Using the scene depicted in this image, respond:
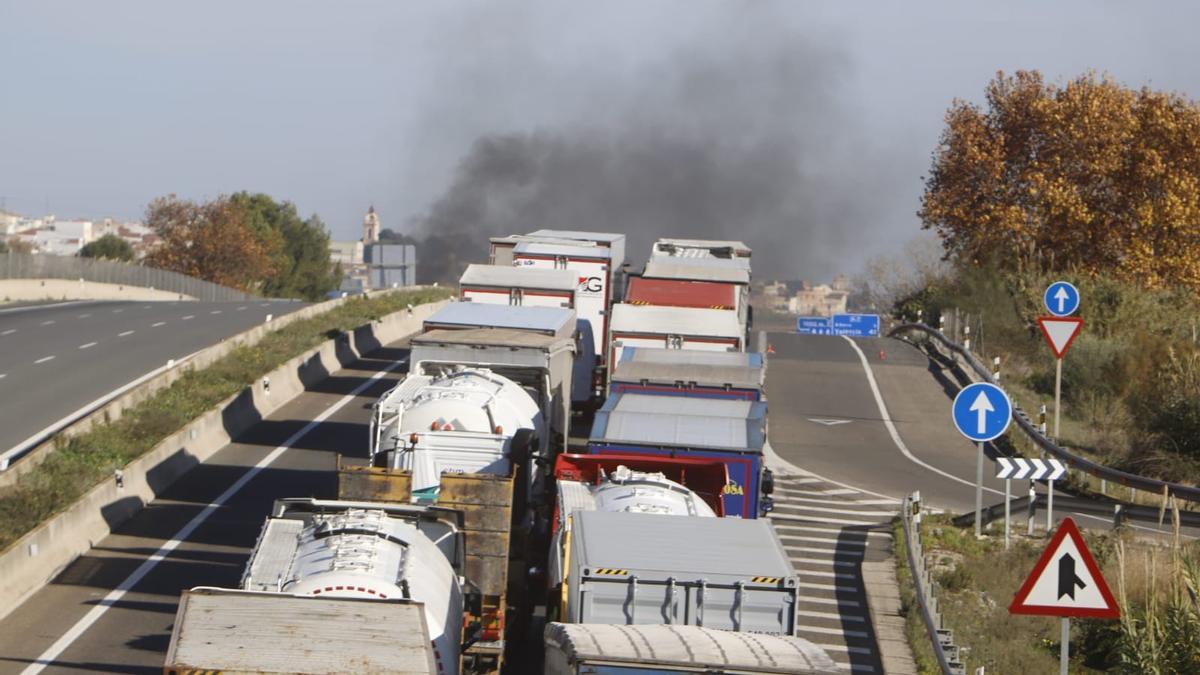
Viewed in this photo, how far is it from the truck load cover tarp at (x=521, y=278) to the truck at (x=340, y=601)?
16738 millimetres

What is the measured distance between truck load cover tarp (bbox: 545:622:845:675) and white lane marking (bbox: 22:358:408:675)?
25.3 feet

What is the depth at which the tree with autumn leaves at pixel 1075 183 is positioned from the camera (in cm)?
4834

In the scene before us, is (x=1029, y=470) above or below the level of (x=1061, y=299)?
below

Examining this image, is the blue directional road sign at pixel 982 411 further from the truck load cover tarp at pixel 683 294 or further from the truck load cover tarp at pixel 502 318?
the truck load cover tarp at pixel 683 294

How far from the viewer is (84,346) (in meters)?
44.1

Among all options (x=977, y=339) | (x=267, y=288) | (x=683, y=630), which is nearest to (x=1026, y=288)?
(x=977, y=339)

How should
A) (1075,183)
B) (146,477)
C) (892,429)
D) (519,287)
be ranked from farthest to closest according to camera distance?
(1075,183), (892,429), (519,287), (146,477)

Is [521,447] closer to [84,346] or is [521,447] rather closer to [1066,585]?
[1066,585]

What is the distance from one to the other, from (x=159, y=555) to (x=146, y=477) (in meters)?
4.08

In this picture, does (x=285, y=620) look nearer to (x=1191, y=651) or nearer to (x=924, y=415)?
(x=1191, y=651)

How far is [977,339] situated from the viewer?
49.6 meters

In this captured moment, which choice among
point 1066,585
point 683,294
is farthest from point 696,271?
point 1066,585

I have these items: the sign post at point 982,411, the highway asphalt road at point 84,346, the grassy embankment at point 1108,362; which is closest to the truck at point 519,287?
the highway asphalt road at point 84,346

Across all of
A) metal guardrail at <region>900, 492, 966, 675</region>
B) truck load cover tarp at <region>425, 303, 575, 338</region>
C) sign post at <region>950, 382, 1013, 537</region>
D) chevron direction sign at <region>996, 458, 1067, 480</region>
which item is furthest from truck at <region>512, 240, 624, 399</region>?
sign post at <region>950, 382, 1013, 537</region>
